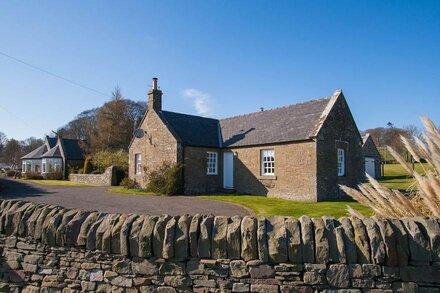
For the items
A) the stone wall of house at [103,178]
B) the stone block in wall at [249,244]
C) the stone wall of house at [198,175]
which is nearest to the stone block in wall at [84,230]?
the stone block in wall at [249,244]

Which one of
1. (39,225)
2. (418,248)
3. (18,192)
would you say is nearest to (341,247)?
(418,248)

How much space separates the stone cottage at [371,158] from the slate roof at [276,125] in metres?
18.7

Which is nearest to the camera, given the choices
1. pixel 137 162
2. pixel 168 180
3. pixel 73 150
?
pixel 168 180

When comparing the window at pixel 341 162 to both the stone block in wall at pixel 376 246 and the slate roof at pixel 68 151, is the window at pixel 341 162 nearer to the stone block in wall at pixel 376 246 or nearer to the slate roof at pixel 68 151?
the stone block in wall at pixel 376 246

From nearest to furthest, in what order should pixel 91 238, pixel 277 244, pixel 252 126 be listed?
pixel 277 244 → pixel 91 238 → pixel 252 126

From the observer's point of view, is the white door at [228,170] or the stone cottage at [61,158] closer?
the white door at [228,170]

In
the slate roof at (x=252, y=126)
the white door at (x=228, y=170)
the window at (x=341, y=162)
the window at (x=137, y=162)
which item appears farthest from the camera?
the window at (x=137, y=162)

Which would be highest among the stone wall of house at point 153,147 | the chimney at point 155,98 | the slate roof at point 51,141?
the chimney at point 155,98

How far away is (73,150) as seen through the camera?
144ft

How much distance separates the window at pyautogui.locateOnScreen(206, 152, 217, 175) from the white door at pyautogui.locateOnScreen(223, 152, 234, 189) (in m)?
0.66

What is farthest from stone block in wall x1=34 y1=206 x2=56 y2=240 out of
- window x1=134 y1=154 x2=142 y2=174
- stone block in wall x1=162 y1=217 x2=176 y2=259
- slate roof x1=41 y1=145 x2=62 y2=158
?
slate roof x1=41 y1=145 x2=62 y2=158

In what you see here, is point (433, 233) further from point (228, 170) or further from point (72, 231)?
point (228, 170)

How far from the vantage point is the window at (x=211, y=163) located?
21.9m

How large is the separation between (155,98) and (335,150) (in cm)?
1307
